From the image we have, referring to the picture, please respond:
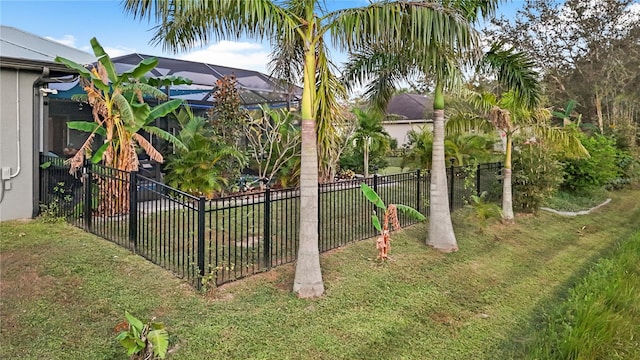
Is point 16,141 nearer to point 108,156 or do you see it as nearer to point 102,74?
point 108,156

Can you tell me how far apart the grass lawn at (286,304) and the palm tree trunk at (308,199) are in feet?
0.72

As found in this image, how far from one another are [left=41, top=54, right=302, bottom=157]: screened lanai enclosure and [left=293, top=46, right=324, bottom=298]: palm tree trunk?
3336 mm

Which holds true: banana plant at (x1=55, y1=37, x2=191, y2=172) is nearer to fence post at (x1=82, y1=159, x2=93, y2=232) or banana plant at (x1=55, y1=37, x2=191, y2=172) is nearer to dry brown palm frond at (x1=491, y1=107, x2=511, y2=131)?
fence post at (x1=82, y1=159, x2=93, y2=232)

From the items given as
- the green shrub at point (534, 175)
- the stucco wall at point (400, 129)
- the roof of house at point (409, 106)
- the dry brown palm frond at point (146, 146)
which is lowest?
the green shrub at point (534, 175)

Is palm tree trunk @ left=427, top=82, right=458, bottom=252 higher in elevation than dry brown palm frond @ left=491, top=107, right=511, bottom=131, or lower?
lower

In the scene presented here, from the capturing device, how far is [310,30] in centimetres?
535

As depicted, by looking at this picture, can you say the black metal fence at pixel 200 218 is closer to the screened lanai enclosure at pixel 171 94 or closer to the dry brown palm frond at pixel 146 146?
the dry brown palm frond at pixel 146 146

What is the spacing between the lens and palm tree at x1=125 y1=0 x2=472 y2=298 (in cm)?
482

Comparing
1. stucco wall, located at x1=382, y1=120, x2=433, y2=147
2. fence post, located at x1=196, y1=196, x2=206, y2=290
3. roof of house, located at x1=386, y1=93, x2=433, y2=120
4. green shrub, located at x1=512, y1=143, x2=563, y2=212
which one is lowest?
fence post, located at x1=196, y1=196, x2=206, y2=290

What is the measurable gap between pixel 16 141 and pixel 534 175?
11127 mm

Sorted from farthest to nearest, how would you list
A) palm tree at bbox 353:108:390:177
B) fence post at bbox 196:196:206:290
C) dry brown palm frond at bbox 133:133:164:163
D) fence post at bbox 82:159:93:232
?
palm tree at bbox 353:108:390:177, dry brown palm frond at bbox 133:133:164:163, fence post at bbox 82:159:93:232, fence post at bbox 196:196:206:290

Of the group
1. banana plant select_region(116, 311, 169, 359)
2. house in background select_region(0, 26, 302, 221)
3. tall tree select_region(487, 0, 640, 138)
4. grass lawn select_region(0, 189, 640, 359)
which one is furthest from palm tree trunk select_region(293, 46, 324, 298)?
tall tree select_region(487, 0, 640, 138)

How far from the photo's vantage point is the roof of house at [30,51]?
24.2ft

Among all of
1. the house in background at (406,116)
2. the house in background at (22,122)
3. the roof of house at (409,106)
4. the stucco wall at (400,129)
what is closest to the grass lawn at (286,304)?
the house in background at (22,122)
